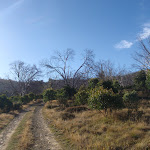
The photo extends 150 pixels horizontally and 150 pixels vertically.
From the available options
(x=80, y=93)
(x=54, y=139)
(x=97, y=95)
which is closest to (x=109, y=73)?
(x=80, y=93)

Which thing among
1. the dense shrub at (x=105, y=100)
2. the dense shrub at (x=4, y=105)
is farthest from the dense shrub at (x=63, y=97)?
the dense shrub at (x=105, y=100)

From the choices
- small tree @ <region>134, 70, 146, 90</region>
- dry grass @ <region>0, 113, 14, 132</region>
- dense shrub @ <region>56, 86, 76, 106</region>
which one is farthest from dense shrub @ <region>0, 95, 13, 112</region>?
small tree @ <region>134, 70, 146, 90</region>

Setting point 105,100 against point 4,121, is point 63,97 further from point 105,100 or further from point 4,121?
point 105,100

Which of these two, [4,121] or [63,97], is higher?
[63,97]

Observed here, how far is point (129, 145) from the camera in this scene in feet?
17.0

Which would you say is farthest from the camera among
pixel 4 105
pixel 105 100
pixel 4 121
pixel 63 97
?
pixel 4 105

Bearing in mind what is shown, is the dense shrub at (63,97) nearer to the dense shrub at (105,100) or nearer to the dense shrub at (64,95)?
the dense shrub at (64,95)

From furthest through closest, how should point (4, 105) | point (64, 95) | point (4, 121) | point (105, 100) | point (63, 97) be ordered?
point (4, 105) → point (64, 95) → point (63, 97) → point (4, 121) → point (105, 100)

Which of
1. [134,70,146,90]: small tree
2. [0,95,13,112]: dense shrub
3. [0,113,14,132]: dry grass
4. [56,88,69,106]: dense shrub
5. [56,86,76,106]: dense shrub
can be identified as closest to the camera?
[0,113,14,132]: dry grass

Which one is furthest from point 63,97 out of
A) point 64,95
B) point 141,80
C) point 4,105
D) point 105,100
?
point 141,80

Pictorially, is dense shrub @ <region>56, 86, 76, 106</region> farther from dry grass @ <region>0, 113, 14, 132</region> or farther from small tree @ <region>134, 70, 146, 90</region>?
small tree @ <region>134, 70, 146, 90</region>

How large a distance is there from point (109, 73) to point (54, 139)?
111 feet

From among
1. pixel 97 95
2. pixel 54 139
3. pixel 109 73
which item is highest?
pixel 109 73

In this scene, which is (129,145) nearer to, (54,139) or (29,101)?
(54,139)
